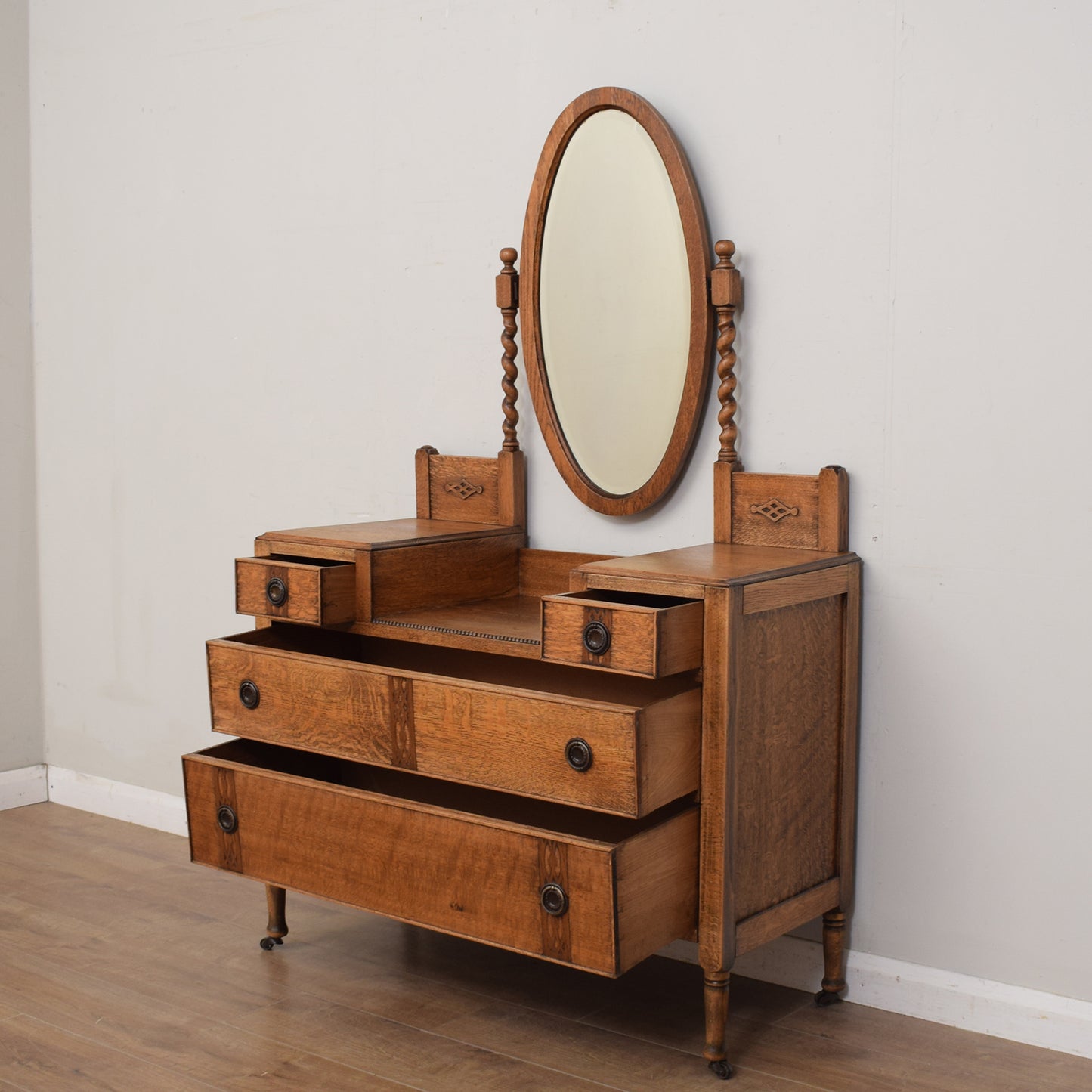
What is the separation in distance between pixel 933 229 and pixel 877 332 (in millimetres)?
204

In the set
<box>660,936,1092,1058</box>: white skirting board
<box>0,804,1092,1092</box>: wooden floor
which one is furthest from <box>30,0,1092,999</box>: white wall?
<box>0,804,1092,1092</box>: wooden floor

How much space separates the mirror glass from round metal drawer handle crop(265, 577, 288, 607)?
0.67 metres

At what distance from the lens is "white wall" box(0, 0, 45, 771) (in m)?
3.86

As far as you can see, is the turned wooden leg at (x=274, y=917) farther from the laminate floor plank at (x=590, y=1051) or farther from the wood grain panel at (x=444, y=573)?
the wood grain panel at (x=444, y=573)

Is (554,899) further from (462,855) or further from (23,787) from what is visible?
(23,787)

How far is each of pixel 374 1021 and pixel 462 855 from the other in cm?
44

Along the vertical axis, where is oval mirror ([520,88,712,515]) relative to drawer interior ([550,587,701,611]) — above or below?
above

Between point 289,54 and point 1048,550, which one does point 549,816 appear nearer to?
point 1048,550

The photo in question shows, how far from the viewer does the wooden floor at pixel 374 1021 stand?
230cm

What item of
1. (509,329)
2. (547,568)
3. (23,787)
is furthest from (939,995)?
(23,787)

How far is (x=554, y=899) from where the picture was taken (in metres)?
2.20

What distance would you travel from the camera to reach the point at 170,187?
3.59 m

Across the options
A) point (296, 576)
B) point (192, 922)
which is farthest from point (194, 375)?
point (192, 922)

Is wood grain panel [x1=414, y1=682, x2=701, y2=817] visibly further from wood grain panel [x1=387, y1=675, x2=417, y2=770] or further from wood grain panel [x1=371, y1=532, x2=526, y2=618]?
wood grain panel [x1=371, y1=532, x2=526, y2=618]
